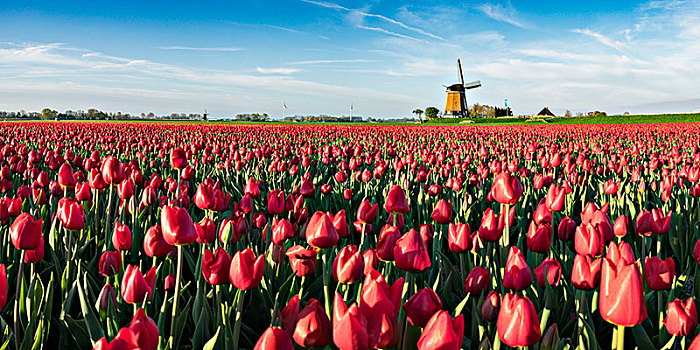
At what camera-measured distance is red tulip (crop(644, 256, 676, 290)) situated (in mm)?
1623

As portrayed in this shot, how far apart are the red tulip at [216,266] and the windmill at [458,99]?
68194mm

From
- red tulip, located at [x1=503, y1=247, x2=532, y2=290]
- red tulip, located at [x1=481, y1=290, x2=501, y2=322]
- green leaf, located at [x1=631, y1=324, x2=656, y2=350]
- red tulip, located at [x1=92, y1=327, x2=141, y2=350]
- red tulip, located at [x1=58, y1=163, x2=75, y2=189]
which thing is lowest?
green leaf, located at [x1=631, y1=324, x2=656, y2=350]

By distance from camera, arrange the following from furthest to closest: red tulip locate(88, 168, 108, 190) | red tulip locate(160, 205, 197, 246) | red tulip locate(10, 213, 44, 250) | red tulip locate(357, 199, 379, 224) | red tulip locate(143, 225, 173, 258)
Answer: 1. red tulip locate(88, 168, 108, 190)
2. red tulip locate(357, 199, 379, 224)
3. red tulip locate(143, 225, 173, 258)
4. red tulip locate(10, 213, 44, 250)
5. red tulip locate(160, 205, 197, 246)

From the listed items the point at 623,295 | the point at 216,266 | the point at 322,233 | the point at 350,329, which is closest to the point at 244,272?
the point at 216,266

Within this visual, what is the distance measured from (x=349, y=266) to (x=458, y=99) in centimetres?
6946

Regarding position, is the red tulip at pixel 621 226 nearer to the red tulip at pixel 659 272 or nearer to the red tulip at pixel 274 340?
the red tulip at pixel 659 272

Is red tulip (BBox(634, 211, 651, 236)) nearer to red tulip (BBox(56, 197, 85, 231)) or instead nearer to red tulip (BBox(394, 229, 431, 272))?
red tulip (BBox(394, 229, 431, 272))

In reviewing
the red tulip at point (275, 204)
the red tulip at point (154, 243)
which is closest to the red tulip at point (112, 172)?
the red tulip at point (275, 204)

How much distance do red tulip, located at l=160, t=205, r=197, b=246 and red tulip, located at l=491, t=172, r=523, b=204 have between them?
167 cm

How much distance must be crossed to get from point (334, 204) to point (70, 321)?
2.88 m

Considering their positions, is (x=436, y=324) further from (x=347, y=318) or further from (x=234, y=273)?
(x=234, y=273)

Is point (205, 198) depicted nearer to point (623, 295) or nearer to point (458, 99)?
point (623, 295)

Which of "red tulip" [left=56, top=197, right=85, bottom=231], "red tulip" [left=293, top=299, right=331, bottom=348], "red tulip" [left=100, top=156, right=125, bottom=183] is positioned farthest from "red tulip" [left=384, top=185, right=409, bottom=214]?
"red tulip" [left=100, top=156, right=125, bottom=183]

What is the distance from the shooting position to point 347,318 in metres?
0.97
